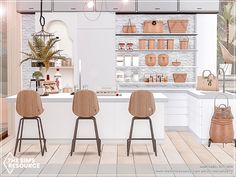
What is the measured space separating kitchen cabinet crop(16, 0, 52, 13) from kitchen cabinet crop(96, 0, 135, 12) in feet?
3.19

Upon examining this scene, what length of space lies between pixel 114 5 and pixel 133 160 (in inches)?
149

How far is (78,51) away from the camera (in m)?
8.79

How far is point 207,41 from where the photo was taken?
29.7 ft

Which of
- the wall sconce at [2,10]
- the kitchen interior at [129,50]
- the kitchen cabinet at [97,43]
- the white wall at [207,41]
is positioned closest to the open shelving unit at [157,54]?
the kitchen interior at [129,50]

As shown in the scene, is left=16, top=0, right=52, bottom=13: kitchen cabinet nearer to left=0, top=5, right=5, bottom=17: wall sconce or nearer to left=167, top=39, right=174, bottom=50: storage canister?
left=0, top=5, right=5, bottom=17: wall sconce

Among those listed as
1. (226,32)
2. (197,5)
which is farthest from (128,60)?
(226,32)

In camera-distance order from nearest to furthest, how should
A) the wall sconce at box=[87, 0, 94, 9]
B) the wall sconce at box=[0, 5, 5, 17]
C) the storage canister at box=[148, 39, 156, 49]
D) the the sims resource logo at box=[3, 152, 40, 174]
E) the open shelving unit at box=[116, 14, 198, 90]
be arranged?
the the sims resource logo at box=[3, 152, 40, 174], the wall sconce at box=[0, 5, 5, 17], the wall sconce at box=[87, 0, 94, 9], the storage canister at box=[148, 39, 156, 49], the open shelving unit at box=[116, 14, 198, 90]

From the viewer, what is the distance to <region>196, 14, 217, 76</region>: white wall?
9008 mm

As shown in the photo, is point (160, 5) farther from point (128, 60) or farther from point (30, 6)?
point (30, 6)

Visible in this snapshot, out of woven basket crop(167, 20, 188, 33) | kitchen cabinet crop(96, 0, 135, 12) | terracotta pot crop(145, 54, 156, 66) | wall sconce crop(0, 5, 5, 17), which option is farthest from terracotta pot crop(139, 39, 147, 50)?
wall sconce crop(0, 5, 5, 17)

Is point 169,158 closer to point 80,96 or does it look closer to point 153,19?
point 80,96

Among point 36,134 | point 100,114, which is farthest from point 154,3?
point 36,134

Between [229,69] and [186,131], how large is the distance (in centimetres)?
184

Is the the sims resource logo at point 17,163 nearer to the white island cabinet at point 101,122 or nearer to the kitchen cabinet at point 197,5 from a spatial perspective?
the white island cabinet at point 101,122
